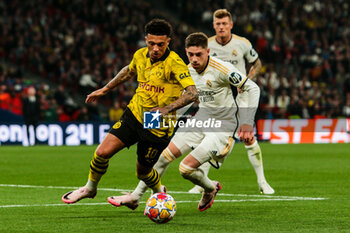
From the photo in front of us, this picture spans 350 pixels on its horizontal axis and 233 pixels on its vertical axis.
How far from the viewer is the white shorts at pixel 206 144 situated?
8680mm

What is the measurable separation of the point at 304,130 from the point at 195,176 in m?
18.4

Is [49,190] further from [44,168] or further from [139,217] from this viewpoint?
[44,168]

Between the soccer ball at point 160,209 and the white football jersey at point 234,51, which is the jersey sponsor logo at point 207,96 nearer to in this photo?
the white football jersey at point 234,51

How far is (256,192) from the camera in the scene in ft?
35.1

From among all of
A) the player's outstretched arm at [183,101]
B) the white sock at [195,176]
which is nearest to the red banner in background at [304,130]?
the white sock at [195,176]

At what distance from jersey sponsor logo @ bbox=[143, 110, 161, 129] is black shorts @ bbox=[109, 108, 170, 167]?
203 millimetres

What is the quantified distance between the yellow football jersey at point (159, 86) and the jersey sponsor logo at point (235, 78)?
41.9 inches

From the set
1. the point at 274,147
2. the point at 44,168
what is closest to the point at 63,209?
the point at 44,168

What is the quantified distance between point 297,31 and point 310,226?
27.8 metres

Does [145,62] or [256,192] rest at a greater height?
[145,62]

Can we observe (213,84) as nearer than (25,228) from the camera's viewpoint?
No

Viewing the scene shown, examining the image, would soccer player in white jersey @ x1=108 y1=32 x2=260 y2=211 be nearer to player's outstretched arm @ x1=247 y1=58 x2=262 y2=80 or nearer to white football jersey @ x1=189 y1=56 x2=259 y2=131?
white football jersey @ x1=189 y1=56 x2=259 y2=131

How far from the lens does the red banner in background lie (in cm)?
2622

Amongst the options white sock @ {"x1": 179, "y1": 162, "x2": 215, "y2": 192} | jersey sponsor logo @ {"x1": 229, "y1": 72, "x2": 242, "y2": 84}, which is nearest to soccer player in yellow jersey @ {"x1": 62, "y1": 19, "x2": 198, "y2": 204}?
white sock @ {"x1": 179, "y1": 162, "x2": 215, "y2": 192}
